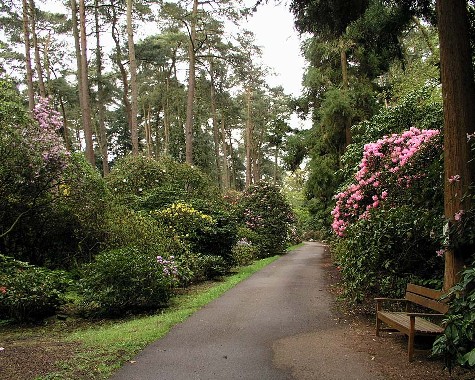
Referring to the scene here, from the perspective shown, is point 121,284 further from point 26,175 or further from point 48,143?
point 48,143

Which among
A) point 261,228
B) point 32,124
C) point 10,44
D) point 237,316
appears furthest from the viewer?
point 10,44

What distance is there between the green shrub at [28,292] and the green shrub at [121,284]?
559 millimetres

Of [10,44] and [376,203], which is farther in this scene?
[10,44]

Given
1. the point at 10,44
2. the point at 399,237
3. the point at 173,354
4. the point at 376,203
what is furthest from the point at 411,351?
the point at 10,44

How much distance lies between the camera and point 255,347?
544 cm

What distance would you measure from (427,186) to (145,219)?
23.9 feet

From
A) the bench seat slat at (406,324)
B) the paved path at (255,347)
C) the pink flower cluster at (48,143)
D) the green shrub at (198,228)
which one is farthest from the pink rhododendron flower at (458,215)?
the green shrub at (198,228)

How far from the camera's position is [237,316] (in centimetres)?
741

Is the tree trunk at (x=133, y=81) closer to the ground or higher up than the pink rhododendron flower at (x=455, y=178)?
higher up

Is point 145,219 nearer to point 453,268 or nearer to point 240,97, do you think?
point 453,268

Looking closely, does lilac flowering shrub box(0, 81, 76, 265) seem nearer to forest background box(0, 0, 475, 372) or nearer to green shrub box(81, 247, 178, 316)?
forest background box(0, 0, 475, 372)

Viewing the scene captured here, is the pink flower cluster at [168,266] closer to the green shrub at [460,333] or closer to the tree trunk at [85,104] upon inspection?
the green shrub at [460,333]

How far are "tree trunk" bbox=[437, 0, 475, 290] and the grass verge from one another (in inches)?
159

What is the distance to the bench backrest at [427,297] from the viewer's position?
4.92 metres
